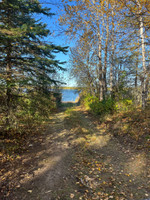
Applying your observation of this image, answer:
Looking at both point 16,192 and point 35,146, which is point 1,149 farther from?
point 16,192

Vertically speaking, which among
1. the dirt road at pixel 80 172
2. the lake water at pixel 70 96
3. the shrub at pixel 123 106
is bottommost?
the dirt road at pixel 80 172

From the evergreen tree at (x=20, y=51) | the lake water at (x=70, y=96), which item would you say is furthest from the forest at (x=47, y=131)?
the lake water at (x=70, y=96)

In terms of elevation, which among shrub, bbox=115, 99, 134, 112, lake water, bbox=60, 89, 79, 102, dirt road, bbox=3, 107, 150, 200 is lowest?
dirt road, bbox=3, 107, 150, 200

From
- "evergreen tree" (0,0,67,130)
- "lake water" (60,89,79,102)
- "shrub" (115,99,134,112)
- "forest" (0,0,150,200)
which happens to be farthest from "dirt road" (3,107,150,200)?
"lake water" (60,89,79,102)

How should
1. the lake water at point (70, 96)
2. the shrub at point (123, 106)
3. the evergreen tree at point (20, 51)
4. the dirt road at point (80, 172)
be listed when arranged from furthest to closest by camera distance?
the lake water at point (70, 96), the shrub at point (123, 106), the evergreen tree at point (20, 51), the dirt road at point (80, 172)

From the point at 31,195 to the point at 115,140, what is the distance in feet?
16.3

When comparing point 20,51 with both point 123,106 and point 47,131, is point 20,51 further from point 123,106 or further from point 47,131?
point 123,106

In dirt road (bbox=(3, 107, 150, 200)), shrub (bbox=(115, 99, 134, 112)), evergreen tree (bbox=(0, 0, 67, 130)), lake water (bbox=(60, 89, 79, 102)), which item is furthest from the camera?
lake water (bbox=(60, 89, 79, 102))

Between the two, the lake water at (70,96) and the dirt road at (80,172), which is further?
the lake water at (70,96)

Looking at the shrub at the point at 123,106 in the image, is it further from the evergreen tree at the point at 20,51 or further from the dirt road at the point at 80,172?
the evergreen tree at the point at 20,51

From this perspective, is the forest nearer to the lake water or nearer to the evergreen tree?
the evergreen tree

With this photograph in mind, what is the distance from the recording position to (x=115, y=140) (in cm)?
688

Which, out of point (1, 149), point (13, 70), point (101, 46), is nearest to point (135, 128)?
point (1, 149)

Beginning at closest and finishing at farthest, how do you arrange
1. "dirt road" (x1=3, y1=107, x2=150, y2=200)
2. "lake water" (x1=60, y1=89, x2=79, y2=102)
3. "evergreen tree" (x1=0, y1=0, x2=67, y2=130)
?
1. "dirt road" (x1=3, y1=107, x2=150, y2=200)
2. "evergreen tree" (x1=0, y1=0, x2=67, y2=130)
3. "lake water" (x1=60, y1=89, x2=79, y2=102)
